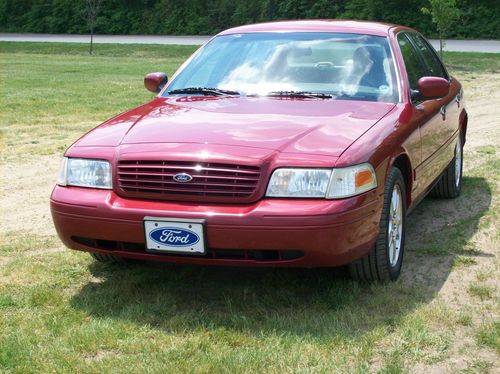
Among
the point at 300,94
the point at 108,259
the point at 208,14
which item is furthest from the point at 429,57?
the point at 208,14

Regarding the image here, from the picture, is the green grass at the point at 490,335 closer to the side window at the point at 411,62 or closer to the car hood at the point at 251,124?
the car hood at the point at 251,124

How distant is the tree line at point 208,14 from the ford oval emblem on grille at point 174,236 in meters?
32.6

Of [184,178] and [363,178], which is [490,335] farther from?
[184,178]

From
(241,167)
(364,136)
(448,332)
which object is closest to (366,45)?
(364,136)

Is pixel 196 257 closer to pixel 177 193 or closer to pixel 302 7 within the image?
pixel 177 193

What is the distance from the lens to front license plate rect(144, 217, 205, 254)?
393 cm

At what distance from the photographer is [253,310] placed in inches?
166

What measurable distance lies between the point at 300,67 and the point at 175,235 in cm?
187

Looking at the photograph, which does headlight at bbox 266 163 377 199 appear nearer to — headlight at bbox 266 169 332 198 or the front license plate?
headlight at bbox 266 169 332 198

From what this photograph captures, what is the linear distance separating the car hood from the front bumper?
1.06ft

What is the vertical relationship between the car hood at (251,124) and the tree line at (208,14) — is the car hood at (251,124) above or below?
above

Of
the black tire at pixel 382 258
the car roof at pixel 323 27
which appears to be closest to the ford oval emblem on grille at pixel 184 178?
the black tire at pixel 382 258

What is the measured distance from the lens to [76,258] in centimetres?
523

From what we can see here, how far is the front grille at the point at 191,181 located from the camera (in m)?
3.96
